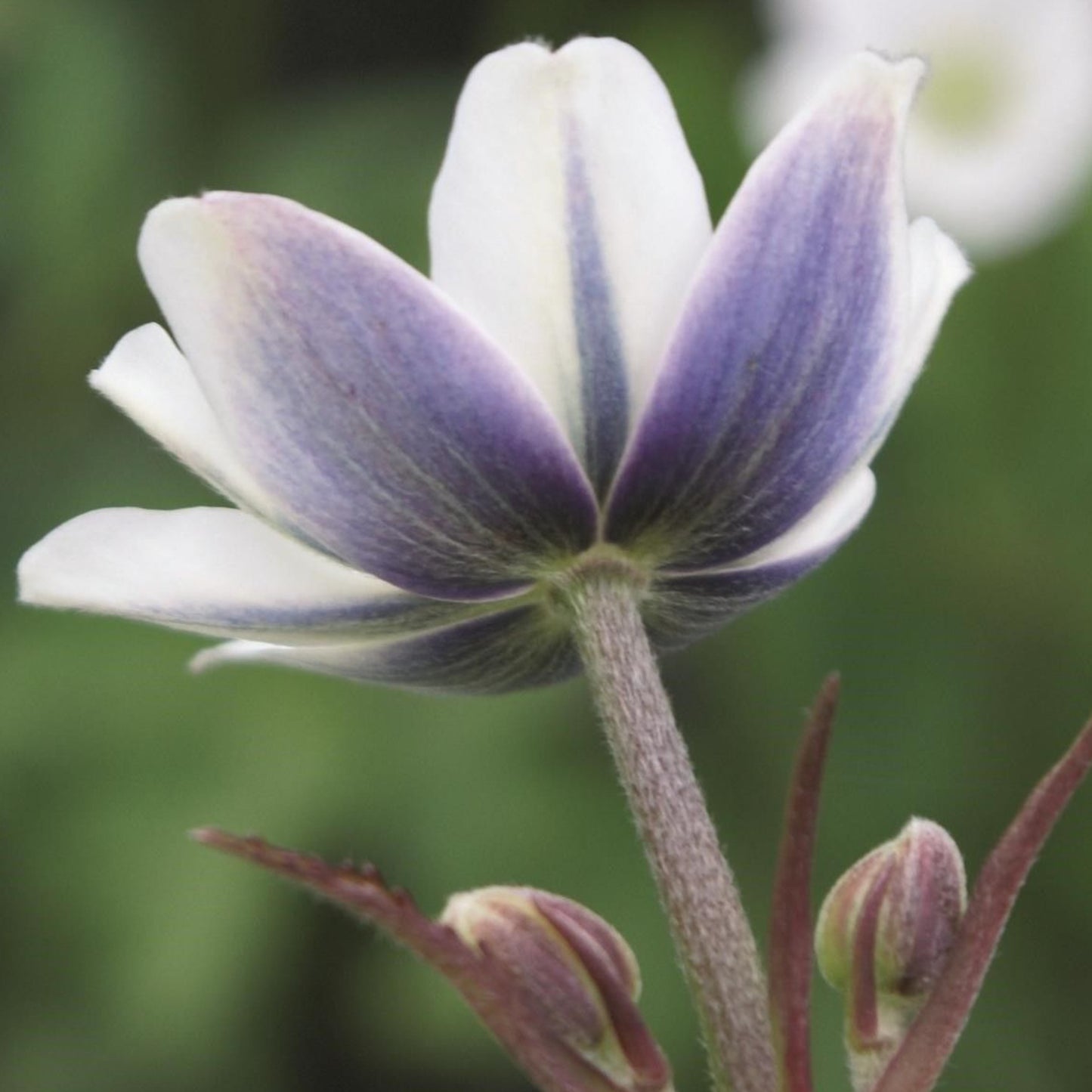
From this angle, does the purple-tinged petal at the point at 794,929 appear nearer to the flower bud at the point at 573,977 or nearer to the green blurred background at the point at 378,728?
the flower bud at the point at 573,977

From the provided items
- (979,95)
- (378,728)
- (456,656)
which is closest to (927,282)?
(456,656)

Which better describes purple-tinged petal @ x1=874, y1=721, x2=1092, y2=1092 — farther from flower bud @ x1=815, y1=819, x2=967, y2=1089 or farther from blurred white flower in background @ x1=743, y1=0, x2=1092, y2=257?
blurred white flower in background @ x1=743, y1=0, x2=1092, y2=257

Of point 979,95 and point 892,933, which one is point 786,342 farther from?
point 979,95

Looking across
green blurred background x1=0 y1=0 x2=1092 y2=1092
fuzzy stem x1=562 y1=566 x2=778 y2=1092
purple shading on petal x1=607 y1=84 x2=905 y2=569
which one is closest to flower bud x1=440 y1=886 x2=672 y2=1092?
fuzzy stem x1=562 y1=566 x2=778 y2=1092

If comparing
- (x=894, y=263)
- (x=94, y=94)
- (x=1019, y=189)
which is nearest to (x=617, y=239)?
(x=894, y=263)

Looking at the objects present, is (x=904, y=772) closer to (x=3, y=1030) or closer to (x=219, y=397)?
(x=3, y=1030)

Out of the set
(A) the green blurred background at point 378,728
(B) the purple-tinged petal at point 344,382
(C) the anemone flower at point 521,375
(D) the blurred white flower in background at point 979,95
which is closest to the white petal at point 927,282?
(C) the anemone flower at point 521,375
